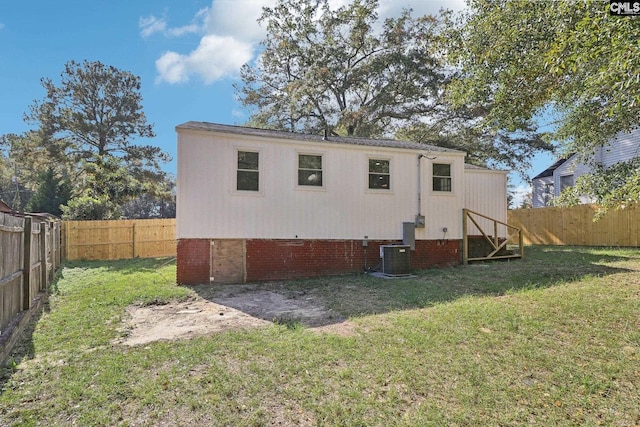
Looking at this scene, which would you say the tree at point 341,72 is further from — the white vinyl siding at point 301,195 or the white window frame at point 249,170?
the white window frame at point 249,170

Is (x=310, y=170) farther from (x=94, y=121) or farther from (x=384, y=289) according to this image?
(x=94, y=121)

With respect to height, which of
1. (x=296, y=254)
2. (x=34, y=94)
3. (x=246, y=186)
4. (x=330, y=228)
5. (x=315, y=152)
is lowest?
(x=296, y=254)

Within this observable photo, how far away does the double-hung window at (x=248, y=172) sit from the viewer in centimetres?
914

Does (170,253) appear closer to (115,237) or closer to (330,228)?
(115,237)

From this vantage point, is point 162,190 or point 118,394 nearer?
point 118,394

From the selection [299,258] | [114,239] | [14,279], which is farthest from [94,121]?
[14,279]

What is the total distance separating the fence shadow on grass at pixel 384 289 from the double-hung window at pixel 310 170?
8.70ft

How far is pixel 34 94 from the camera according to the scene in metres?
22.7

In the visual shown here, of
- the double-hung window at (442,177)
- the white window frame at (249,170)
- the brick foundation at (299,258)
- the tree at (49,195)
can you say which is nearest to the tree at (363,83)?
the double-hung window at (442,177)

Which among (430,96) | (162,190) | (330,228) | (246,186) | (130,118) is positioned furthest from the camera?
(162,190)

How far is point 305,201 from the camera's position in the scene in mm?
9656

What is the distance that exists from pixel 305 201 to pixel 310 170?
34.5 inches

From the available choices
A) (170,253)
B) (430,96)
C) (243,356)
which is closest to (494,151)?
(430,96)

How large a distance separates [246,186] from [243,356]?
5.77 metres
